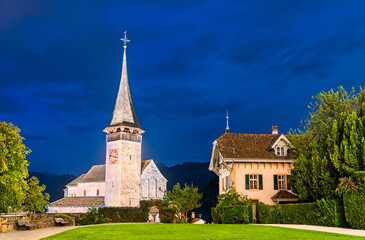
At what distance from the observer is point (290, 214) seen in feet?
97.0

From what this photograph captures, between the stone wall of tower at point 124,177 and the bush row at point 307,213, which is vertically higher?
the stone wall of tower at point 124,177

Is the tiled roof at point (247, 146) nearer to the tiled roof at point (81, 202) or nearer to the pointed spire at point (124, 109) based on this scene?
the pointed spire at point (124, 109)

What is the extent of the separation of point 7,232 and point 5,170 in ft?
13.2

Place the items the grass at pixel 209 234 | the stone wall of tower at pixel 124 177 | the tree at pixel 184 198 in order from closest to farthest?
the grass at pixel 209 234, the tree at pixel 184 198, the stone wall of tower at pixel 124 177

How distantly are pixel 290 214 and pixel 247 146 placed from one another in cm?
1278

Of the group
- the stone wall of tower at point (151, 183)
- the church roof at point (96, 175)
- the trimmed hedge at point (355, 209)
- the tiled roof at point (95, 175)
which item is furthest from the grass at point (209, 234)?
the tiled roof at point (95, 175)

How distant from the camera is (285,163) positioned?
4019 cm

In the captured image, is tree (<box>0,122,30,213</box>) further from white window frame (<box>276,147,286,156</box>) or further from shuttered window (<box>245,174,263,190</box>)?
white window frame (<box>276,147,286,156</box>)

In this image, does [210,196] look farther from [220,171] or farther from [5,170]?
[5,170]

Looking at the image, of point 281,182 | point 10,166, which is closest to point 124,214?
point 281,182

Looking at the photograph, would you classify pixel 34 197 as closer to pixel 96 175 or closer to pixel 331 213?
pixel 331 213

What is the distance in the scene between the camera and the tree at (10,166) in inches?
984

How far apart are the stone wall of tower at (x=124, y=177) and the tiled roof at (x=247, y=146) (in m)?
30.6

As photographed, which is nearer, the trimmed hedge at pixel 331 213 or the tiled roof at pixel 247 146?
the trimmed hedge at pixel 331 213
